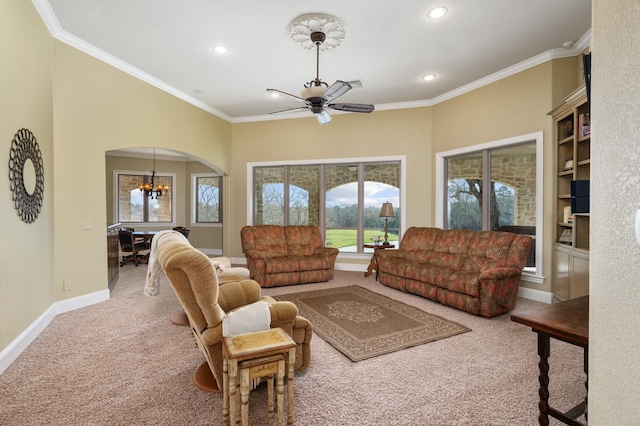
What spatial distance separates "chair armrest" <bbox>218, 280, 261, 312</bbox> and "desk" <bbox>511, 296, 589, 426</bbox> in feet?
6.30

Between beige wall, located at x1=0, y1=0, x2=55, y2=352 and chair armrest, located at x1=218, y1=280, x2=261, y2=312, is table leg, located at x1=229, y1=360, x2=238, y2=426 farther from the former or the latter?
beige wall, located at x1=0, y1=0, x2=55, y2=352

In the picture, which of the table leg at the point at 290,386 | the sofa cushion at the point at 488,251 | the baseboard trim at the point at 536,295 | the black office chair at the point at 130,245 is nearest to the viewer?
the table leg at the point at 290,386

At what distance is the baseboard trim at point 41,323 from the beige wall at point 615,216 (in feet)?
12.4

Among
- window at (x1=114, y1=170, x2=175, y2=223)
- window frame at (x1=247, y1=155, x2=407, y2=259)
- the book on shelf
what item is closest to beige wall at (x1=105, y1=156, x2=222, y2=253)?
window at (x1=114, y1=170, x2=175, y2=223)

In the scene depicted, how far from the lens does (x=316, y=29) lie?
3.70 m

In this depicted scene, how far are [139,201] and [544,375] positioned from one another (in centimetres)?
→ 986

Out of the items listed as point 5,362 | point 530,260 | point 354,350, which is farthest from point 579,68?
point 5,362

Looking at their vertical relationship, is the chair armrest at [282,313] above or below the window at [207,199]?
below

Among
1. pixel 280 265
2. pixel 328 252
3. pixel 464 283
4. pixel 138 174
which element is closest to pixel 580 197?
pixel 464 283

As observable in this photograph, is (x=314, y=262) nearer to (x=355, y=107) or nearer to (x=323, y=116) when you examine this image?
Result: (x=323, y=116)

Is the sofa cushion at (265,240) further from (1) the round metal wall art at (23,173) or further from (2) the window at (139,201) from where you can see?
(2) the window at (139,201)

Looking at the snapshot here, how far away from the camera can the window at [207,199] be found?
950cm

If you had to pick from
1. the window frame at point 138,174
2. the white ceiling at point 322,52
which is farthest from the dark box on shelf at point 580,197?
the window frame at point 138,174

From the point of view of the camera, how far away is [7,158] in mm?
2742
